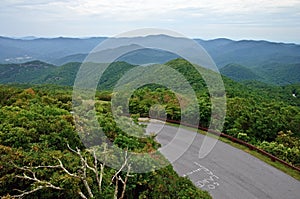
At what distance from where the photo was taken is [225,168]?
11.7 m

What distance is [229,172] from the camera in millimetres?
11383

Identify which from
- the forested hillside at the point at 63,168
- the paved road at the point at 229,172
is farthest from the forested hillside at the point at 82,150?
the paved road at the point at 229,172

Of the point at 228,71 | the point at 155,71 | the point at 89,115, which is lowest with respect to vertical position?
the point at 228,71

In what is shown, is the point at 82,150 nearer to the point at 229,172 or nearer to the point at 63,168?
the point at 63,168

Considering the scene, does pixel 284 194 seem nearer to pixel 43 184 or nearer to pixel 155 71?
pixel 43 184

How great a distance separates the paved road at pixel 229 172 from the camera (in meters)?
10.0

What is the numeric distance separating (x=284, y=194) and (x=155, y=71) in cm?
4102

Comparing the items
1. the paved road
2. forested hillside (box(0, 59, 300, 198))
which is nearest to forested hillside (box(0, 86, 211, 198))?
forested hillside (box(0, 59, 300, 198))

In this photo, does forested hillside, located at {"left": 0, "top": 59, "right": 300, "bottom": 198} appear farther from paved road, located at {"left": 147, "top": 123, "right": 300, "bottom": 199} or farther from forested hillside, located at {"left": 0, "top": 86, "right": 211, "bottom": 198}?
paved road, located at {"left": 147, "top": 123, "right": 300, "bottom": 199}

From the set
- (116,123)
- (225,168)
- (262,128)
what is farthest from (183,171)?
(262,128)

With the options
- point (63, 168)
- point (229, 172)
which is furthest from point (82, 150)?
point (229, 172)

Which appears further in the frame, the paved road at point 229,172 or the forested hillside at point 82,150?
the paved road at point 229,172

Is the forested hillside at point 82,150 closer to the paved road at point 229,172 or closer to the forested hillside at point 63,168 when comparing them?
the forested hillside at point 63,168

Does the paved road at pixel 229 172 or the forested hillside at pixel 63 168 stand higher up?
the forested hillside at pixel 63 168
